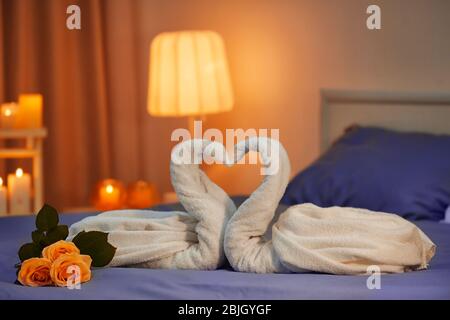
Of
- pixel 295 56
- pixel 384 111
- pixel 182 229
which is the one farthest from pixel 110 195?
pixel 182 229

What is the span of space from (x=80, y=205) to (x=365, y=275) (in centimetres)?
215

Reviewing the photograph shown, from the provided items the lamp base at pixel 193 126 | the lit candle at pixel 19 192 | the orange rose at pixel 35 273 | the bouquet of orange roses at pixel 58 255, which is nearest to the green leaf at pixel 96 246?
A: the bouquet of orange roses at pixel 58 255

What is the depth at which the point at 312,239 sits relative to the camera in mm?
1850

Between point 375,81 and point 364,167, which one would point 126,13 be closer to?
point 375,81

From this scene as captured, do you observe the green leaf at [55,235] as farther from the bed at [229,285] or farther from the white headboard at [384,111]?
the white headboard at [384,111]

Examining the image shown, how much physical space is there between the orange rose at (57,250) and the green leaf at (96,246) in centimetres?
5

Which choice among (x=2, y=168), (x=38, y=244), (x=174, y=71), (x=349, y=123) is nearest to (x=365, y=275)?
(x=38, y=244)

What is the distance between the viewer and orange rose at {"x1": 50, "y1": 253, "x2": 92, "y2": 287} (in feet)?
5.69

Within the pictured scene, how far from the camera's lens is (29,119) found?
10.9ft

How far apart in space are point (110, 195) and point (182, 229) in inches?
60.7

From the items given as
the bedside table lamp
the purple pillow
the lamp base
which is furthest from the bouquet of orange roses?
the lamp base

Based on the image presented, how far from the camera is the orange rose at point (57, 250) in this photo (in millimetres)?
1785

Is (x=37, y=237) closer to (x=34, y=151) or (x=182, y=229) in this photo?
(x=182, y=229)

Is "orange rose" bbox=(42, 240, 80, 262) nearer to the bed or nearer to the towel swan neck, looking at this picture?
the bed
